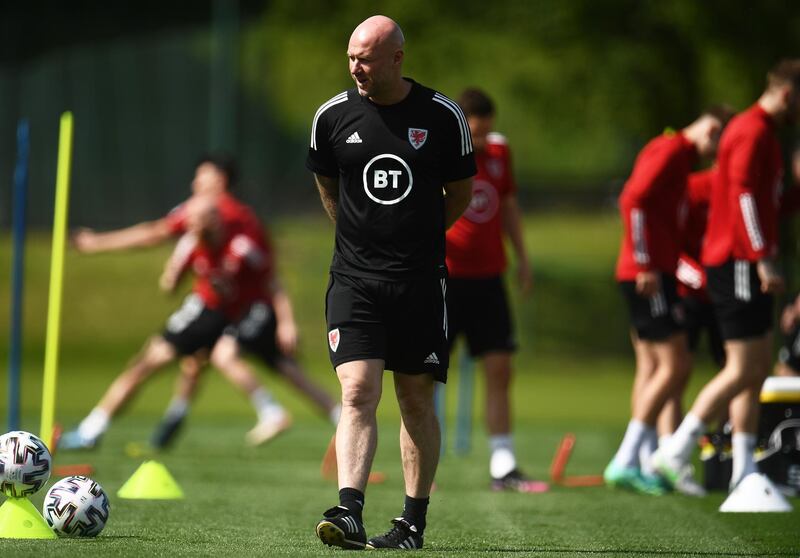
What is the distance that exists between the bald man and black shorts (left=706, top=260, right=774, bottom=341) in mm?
2765

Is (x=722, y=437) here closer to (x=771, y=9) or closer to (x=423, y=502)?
(x=423, y=502)

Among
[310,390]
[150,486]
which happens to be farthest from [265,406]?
[150,486]

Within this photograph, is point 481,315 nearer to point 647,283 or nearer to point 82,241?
point 647,283

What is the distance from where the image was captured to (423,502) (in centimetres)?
651

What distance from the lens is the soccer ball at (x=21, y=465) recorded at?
21.2ft

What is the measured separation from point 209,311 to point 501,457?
389 cm

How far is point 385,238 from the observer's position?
633 centimetres

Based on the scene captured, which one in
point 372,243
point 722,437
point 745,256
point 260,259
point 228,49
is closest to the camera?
point 372,243

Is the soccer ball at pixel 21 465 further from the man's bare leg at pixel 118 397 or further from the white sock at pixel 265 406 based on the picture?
the white sock at pixel 265 406

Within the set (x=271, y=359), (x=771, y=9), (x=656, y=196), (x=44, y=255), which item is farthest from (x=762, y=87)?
(x=44, y=255)

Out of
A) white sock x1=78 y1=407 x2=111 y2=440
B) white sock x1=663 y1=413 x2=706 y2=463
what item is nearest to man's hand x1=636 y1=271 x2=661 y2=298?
white sock x1=663 y1=413 x2=706 y2=463

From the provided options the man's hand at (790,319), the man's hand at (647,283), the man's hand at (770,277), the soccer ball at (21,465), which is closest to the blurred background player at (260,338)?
the man's hand at (790,319)

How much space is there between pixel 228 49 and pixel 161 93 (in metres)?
1.98

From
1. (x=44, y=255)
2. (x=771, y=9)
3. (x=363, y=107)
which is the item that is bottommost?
(x=44, y=255)
